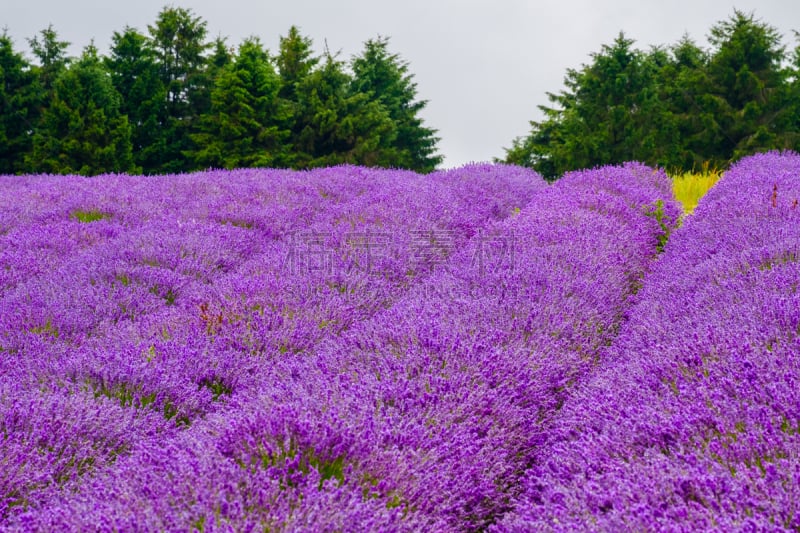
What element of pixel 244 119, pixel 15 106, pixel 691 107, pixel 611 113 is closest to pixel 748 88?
pixel 691 107

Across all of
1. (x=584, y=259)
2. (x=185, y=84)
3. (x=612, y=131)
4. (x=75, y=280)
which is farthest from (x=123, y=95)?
A: (x=584, y=259)

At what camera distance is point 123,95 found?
2205 centimetres

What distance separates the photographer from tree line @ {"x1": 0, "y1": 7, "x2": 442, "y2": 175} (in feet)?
65.8

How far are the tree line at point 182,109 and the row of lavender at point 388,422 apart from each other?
16465mm

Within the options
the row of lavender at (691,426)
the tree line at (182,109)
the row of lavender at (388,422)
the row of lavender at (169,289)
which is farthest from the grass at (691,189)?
the tree line at (182,109)

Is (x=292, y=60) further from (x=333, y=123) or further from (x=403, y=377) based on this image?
(x=403, y=377)

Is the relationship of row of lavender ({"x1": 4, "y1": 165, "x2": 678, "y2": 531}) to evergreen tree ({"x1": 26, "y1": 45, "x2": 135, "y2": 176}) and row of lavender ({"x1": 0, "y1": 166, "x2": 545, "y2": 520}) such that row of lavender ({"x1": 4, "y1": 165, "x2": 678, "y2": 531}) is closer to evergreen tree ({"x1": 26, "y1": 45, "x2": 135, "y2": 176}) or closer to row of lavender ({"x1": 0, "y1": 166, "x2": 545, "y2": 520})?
row of lavender ({"x1": 0, "y1": 166, "x2": 545, "y2": 520})

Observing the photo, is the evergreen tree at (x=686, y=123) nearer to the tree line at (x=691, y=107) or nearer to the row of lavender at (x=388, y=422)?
the tree line at (x=691, y=107)

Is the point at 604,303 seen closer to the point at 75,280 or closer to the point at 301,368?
the point at 301,368

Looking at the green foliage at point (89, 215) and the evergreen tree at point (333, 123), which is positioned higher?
the evergreen tree at point (333, 123)

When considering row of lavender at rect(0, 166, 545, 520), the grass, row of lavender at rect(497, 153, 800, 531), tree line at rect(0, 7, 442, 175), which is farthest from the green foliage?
tree line at rect(0, 7, 442, 175)

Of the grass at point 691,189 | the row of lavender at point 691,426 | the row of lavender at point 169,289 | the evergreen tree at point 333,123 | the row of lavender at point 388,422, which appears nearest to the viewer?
the row of lavender at point 691,426

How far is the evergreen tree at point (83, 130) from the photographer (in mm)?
19719

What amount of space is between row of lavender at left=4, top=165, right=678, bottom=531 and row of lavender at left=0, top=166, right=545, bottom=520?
11cm
